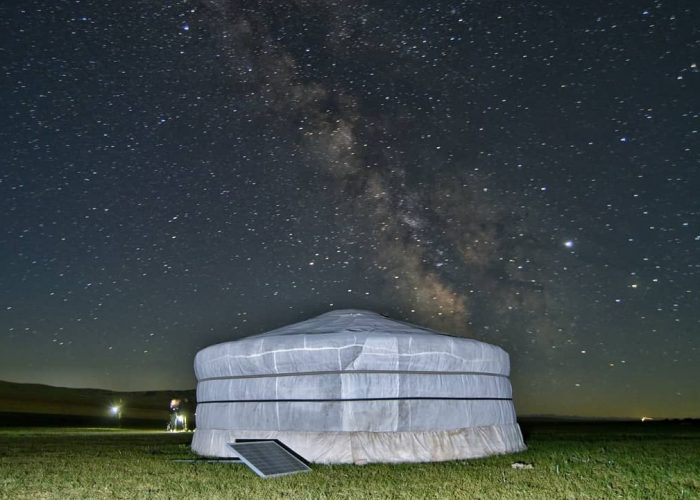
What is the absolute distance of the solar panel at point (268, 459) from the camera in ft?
14.1

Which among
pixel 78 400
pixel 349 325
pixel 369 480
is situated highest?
pixel 78 400

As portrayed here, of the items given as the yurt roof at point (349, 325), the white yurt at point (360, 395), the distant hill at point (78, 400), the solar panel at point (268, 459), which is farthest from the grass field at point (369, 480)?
the distant hill at point (78, 400)

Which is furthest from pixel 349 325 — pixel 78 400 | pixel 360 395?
pixel 78 400

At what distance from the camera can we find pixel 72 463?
546 centimetres

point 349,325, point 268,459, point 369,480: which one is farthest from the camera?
point 349,325

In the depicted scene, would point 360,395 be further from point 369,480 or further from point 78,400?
point 78,400

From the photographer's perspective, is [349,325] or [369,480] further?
[349,325]

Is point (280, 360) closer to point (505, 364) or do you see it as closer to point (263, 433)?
point (263, 433)

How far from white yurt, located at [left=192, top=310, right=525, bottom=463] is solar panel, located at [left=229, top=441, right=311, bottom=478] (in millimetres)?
388

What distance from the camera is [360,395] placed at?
17.2 ft

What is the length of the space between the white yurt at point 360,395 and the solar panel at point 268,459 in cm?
39

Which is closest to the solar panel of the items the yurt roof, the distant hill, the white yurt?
the white yurt

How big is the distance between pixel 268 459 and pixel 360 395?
1.04m

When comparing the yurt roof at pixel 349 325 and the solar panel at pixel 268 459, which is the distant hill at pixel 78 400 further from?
the solar panel at pixel 268 459
